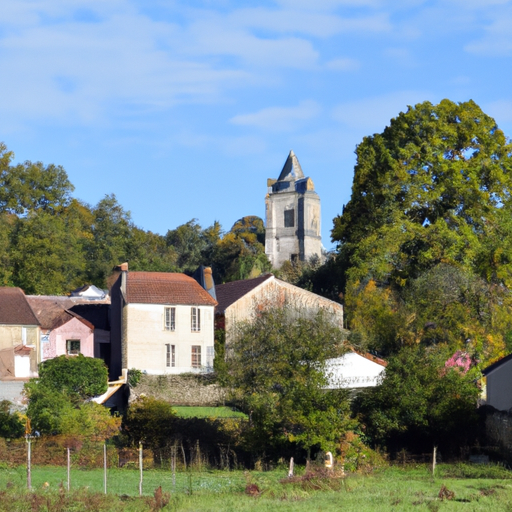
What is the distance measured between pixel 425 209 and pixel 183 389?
15294 millimetres

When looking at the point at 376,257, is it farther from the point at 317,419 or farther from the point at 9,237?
the point at 9,237

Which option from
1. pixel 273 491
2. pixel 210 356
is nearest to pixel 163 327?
pixel 210 356

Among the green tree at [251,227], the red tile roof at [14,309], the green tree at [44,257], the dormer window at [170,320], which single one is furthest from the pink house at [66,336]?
the green tree at [251,227]

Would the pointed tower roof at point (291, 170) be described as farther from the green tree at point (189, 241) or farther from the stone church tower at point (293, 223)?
the green tree at point (189, 241)

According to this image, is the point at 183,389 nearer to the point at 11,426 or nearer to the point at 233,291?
the point at 11,426

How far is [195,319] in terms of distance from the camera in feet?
146

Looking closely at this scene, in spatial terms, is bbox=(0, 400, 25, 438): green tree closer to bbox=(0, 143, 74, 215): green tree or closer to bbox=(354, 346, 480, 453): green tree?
bbox=(354, 346, 480, 453): green tree

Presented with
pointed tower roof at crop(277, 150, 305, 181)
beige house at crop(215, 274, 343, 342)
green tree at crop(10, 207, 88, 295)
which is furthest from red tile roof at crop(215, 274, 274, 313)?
pointed tower roof at crop(277, 150, 305, 181)

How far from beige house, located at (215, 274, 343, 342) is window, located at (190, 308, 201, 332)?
293 centimetres

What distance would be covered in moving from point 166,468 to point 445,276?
18195mm

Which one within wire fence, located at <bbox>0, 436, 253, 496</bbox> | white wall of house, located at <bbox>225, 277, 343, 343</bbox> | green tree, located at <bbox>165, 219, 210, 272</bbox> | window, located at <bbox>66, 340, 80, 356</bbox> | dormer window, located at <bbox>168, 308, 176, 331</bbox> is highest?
green tree, located at <bbox>165, 219, 210, 272</bbox>

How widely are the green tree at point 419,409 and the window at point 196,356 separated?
12.7 meters

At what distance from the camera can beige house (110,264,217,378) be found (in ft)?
142

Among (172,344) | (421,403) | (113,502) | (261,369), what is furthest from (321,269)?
(113,502)
